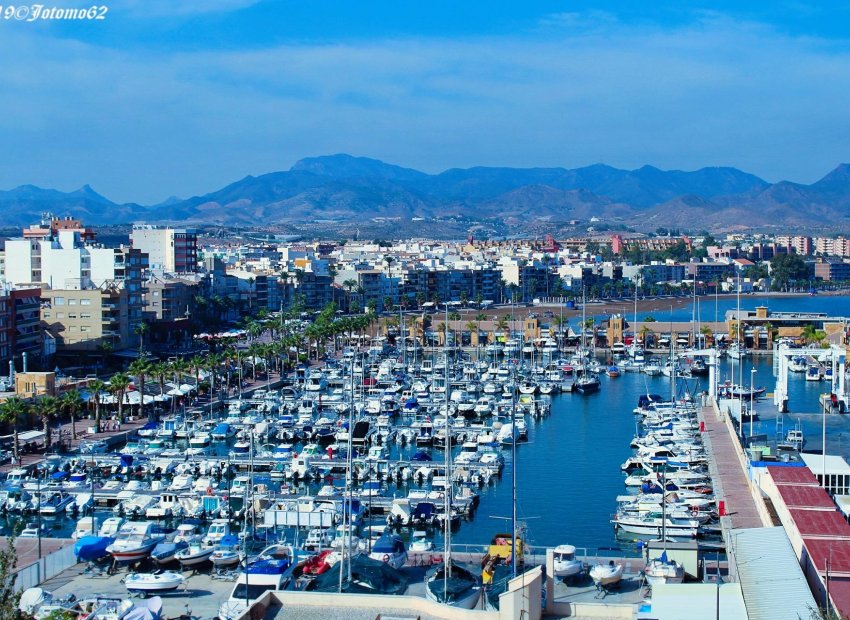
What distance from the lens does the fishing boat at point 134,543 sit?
42.0 ft

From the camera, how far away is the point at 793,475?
14.3 metres

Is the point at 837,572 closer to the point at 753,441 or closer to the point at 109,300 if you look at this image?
the point at 753,441

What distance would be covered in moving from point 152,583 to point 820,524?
6376 millimetres

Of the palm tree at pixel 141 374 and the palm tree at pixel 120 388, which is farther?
the palm tree at pixel 141 374

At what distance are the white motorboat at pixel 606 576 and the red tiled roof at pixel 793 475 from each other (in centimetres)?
336

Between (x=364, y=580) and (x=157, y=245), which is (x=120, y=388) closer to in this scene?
(x=364, y=580)

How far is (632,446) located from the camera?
21.8m

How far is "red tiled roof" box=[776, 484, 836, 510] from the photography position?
12.6 meters

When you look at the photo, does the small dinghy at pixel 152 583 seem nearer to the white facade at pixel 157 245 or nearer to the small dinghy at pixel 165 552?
the small dinghy at pixel 165 552

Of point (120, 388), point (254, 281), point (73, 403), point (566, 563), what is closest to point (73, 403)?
point (73, 403)

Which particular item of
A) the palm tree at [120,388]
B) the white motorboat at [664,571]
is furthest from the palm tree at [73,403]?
the white motorboat at [664,571]

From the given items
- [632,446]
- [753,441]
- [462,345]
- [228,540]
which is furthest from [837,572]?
[462,345]

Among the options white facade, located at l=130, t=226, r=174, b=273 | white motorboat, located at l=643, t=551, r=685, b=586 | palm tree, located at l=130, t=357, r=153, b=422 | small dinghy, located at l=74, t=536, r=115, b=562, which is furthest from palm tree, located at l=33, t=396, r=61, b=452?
white facade, located at l=130, t=226, r=174, b=273

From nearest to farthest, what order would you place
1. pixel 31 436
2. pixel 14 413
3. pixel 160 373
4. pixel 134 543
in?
pixel 134 543 < pixel 14 413 < pixel 31 436 < pixel 160 373
